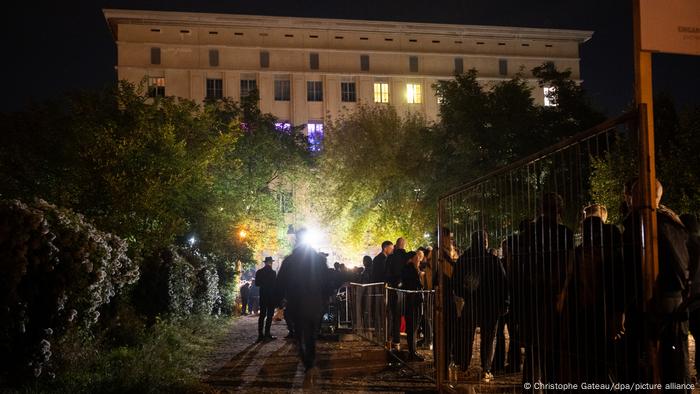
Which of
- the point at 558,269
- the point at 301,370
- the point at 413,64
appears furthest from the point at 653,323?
the point at 413,64

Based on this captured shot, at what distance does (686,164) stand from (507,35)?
58.1 meters

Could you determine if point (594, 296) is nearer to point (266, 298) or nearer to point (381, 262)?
point (381, 262)

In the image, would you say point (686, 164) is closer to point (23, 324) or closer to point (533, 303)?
point (533, 303)

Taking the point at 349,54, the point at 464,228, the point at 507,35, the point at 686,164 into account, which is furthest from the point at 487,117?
the point at 507,35

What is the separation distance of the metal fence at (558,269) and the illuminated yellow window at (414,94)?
68.1m

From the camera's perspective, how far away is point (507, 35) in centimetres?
7738

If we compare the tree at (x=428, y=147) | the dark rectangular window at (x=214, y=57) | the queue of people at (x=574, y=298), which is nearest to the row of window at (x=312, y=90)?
the dark rectangular window at (x=214, y=57)

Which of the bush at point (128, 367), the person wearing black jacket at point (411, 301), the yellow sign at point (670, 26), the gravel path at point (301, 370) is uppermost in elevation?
the yellow sign at point (670, 26)

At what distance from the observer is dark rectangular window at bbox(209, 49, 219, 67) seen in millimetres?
71062

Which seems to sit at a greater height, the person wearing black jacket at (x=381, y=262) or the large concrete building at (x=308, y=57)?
the large concrete building at (x=308, y=57)

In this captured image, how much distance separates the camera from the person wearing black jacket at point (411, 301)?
1102 centimetres

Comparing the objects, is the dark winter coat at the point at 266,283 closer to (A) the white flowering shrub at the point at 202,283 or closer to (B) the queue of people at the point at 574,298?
(A) the white flowering shrub at the point at 202,283

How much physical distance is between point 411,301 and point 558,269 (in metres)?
6.76

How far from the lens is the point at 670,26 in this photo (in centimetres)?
422
